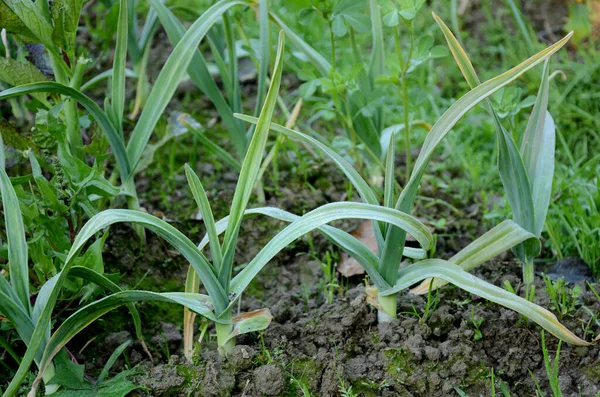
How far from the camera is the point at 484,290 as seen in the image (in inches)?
63.1

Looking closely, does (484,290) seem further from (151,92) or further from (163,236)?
(151,92)

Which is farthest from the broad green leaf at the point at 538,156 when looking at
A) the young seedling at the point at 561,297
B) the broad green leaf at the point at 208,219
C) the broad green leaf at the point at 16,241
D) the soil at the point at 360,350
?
the broad green leaf at the point at 16,241

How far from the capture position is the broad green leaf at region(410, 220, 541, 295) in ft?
5.87

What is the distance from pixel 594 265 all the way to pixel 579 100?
1.12 meters

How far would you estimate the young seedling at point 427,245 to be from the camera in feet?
5.14

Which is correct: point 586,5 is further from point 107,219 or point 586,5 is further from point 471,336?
point 107,219

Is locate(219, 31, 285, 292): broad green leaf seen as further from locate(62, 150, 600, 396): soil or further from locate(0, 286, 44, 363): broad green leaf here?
locate(0, 286, 44, 363): broad green leaf

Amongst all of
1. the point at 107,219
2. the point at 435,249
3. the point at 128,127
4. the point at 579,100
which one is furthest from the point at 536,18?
the point at 107,219

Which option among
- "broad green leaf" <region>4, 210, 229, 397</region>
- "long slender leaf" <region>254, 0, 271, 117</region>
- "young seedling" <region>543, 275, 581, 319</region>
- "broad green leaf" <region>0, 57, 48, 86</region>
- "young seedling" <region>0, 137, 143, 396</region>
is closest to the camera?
"broad green leaf" <region>4, 210, 229, 397</region>

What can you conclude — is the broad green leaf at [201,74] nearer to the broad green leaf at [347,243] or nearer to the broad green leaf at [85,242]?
the broad green leaf at [347,243]

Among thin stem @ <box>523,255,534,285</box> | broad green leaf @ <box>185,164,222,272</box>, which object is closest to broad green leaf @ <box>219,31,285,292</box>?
broad green leaf @ <box>185,164,222,272</box>

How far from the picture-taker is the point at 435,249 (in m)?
2.27

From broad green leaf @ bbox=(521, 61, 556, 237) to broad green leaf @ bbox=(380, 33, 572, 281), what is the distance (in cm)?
26

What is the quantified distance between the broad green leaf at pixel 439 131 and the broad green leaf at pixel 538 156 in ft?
0.84
